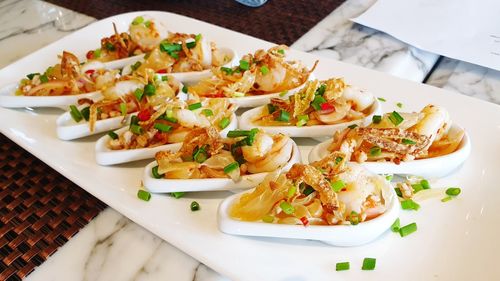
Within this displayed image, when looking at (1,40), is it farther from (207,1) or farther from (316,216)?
(316,216)

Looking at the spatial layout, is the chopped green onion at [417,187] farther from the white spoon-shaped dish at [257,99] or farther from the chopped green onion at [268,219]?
the white spoon-shaped dish at [257,99]

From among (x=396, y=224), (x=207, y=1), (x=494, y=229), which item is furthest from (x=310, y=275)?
(x=207, y=1)

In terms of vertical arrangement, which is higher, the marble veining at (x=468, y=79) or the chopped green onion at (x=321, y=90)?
the chopped green onion at (x=321, y=90)

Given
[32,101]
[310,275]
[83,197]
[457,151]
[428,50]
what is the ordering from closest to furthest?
[310,275] → [457,151] → [83,197] → [32,101] → [428,50]

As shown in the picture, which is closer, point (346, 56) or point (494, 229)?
point (494, 229)

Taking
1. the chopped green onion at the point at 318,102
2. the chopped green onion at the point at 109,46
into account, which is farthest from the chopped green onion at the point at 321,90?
the chopped green onion at the point at 109,46

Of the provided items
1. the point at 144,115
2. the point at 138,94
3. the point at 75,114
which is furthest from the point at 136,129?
the point at 75,114

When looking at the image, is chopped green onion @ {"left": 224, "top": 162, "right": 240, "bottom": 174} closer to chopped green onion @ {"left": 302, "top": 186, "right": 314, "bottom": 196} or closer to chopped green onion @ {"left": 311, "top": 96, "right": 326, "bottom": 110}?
chopped green onion @ {"left": 302, "top": 186, "right": 314, "bottom": 196}

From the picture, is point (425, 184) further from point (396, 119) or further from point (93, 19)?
point (93, 19)
